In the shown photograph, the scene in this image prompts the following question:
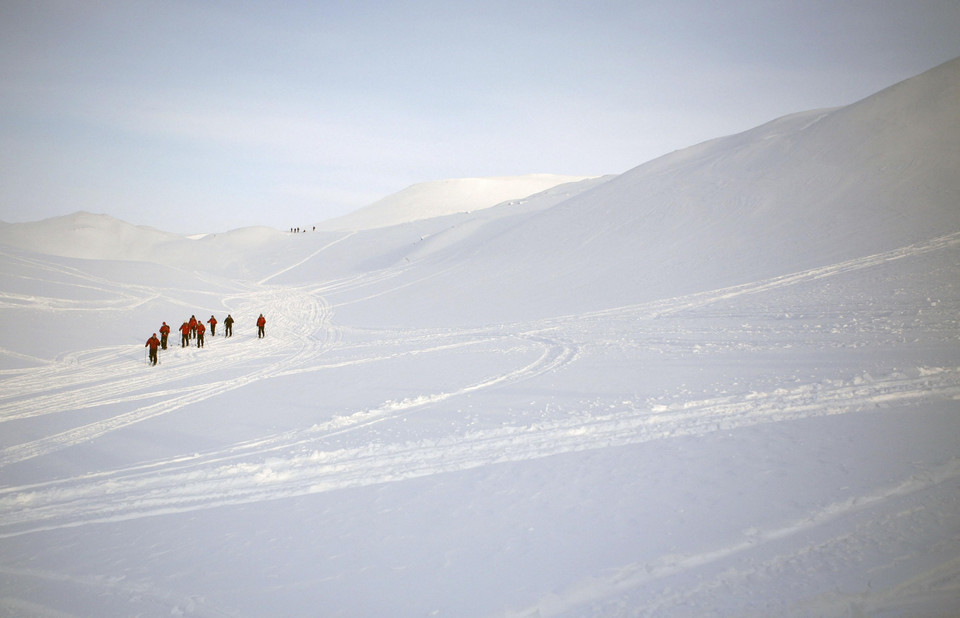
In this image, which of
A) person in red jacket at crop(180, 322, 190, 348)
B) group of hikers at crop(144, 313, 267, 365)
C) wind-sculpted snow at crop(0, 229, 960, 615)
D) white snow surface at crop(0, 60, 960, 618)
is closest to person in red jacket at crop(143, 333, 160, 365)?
group of hikers at crop(144, 313, 267, 365)

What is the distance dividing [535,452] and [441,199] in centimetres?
11630

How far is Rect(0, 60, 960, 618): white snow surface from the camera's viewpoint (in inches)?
173

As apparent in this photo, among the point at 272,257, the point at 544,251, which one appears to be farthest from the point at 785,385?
the point at 272,257

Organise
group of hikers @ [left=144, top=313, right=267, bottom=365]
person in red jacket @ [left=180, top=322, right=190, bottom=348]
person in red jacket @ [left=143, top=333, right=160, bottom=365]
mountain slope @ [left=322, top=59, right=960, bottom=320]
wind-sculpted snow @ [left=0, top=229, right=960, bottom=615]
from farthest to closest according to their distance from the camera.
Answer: mountain slope @ [left=322, top=59, right=960, bottom=320] < person in red jacket @ [left=180, top=322, right=190, bottom=348] < group of hikers @ [left=144, top=313, right=267, bottom=365] < person in red jacket @ [left=143, top=333, right=160, bottom=365] < wind-sculpted snow @ [left=0, top=229, right=960, bottom=615]

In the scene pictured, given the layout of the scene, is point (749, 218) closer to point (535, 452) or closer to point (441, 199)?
point (535, 452)

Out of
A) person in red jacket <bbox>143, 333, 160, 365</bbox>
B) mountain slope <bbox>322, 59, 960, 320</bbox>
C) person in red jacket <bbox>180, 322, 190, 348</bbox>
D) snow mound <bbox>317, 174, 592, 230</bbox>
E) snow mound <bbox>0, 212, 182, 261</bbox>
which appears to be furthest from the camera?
snow mound <bbox>317, 174, 592, 230</bbox>

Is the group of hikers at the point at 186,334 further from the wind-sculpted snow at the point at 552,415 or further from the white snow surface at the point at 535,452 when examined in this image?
the wind-sculpted snow at the point at 552,415

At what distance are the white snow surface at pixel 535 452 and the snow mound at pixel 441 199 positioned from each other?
92044 mm

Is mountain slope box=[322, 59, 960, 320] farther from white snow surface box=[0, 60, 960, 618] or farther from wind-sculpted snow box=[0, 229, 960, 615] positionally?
wind-sculpted snow box=[0, 229, 960, 615]

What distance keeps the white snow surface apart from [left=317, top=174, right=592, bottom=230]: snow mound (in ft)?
302

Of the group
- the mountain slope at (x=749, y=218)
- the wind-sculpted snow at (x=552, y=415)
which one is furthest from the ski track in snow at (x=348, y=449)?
the mountain slope at (x=749, y=218)

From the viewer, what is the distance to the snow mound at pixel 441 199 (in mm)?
112375

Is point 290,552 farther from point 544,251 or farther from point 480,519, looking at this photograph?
point 544,251

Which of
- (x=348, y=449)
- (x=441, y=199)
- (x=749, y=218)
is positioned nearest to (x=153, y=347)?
(x=348, y=449)
